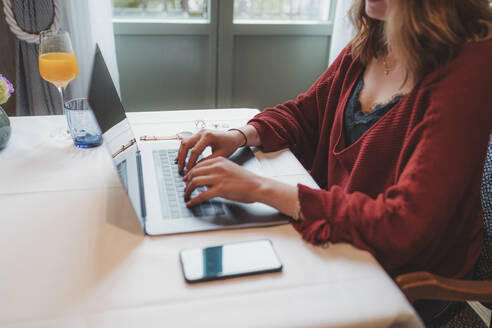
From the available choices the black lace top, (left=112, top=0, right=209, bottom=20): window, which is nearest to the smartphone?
the black lace top

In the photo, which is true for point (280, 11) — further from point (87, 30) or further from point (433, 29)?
point (433, 29)

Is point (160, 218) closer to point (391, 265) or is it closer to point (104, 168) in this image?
point (104, 168)

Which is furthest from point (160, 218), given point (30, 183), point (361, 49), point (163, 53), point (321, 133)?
point (163, 53)

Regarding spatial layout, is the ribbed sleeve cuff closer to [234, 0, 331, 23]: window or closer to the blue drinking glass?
the blue drinking glass

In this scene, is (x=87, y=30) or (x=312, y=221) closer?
(x=312, y=221)

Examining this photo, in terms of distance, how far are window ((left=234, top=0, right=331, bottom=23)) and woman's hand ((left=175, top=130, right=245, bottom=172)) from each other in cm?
146

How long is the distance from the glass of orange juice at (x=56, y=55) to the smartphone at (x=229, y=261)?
69 centimetres

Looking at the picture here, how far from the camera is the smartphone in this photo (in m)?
0.58

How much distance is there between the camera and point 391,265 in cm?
69

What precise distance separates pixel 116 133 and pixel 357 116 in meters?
0.55

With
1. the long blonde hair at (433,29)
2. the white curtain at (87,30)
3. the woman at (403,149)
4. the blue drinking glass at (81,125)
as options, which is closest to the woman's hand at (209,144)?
the woman at (403,149)

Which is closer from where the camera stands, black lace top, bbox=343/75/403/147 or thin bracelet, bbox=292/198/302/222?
thin bracelet, bbox=292/198/302/222

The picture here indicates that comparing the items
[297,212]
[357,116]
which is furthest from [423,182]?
[357,116]

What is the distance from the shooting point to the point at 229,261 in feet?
1.99
